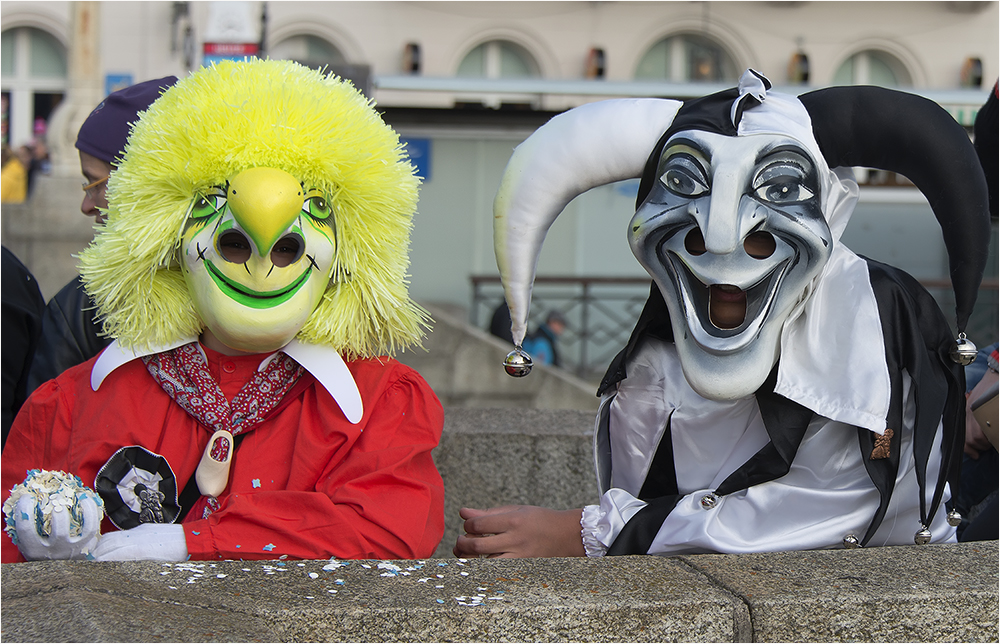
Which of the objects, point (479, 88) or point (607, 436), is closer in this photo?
point (607, 436)

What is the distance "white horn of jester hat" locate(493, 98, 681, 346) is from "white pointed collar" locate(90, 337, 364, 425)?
41 centimetres

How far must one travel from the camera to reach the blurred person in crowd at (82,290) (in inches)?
116

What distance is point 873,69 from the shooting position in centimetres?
1748

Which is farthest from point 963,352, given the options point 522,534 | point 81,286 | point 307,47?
point 307,47

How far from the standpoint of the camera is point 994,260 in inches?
281

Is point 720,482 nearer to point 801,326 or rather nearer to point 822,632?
point 801,326

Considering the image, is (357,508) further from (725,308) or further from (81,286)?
(81,286)

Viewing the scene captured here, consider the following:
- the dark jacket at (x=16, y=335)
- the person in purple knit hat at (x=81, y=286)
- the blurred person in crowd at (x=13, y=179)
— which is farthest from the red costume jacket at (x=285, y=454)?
the blurred person in crowd at (x=13, y=179)

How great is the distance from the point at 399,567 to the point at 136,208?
106 centimetres

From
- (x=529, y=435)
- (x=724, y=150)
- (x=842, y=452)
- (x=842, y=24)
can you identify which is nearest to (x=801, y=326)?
(x=842, y=452)

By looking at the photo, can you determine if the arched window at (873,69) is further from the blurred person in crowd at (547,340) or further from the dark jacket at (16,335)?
the dark jacket at (16,335)

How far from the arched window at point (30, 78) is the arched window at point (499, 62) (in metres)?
6.38

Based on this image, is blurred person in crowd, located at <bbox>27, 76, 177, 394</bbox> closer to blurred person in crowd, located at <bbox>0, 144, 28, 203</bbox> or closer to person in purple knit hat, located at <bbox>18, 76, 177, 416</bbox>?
person in purple knit hat, located at <bbox>18, 76, 177, 416</bbox>

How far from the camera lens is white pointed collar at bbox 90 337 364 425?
232 centimetres
